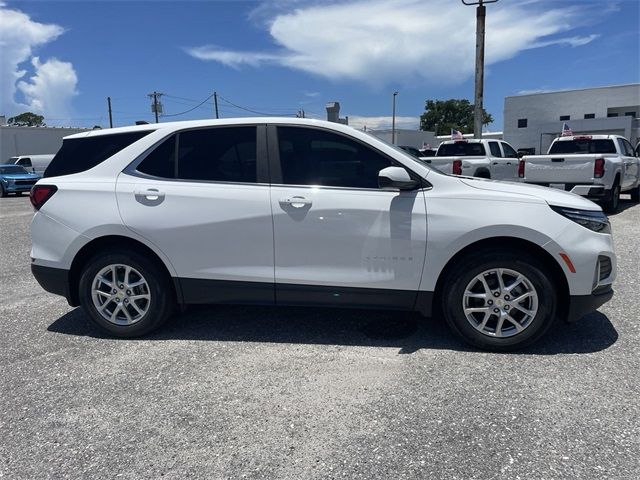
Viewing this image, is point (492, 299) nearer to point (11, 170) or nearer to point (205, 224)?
point (205, 224)

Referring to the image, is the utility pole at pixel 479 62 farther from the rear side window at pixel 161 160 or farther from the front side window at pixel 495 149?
the rear side window at pixel 161 160

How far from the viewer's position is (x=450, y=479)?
239cm

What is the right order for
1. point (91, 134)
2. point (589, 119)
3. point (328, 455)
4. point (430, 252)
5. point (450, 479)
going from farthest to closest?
point (589, 119)
point (91, 134)
point (430, 252)
point (328, 455)
point (450, 479)

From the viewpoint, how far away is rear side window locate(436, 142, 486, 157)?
1438cm

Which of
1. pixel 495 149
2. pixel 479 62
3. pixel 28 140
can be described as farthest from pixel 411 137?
pixel 495 149

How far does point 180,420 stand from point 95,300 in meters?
1.76

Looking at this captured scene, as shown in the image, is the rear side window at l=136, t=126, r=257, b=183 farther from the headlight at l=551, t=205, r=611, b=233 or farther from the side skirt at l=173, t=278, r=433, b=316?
the headlight at l=551, t=205, r=611, b=233

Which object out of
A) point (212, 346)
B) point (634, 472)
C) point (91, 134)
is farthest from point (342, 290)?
point (91, 134)

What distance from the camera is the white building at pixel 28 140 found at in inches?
1732

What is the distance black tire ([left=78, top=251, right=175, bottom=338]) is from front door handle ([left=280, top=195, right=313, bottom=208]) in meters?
1.25

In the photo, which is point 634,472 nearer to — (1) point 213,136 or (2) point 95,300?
(1) point 213,136

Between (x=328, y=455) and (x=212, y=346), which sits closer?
(x=328, y=455)

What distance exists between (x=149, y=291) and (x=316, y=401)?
1854 mm

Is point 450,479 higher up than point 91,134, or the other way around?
point 91,134
